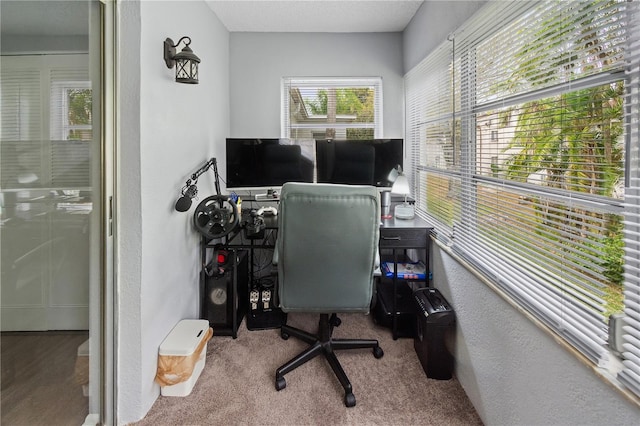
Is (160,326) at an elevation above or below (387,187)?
below

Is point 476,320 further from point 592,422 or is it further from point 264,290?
point 264,290

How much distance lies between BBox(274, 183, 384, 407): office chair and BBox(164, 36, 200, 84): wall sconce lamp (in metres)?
0.98

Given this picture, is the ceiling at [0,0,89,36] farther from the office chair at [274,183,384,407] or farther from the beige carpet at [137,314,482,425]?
the beige carpet at [137,314,482,425]

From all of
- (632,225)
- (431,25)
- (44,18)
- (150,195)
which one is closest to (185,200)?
(150,195)

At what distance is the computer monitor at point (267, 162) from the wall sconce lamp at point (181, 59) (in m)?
0.75

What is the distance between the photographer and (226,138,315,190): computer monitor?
2.67 metres

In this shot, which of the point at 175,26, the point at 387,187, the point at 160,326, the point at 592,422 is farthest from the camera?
the point at 387,187

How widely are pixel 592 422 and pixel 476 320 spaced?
2.32 ft

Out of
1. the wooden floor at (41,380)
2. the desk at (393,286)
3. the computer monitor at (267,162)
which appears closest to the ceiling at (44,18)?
the wooden floor at (41,380)

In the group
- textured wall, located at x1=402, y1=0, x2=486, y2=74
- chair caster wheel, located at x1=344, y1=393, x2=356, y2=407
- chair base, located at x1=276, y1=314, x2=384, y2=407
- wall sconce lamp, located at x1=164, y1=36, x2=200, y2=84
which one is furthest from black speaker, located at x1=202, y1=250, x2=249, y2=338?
textured wall, located at x1=402, y1=0, x2=486, y2=74

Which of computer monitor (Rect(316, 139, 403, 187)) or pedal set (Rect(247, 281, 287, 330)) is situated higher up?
computer monitor (Rect(316, 139, 403, 187))

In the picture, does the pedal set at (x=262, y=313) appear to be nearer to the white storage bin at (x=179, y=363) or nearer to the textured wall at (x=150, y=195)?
the textured wall at (x=150, y=195)

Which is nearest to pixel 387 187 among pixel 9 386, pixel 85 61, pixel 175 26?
pixel 175 26

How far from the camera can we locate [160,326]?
181cm
